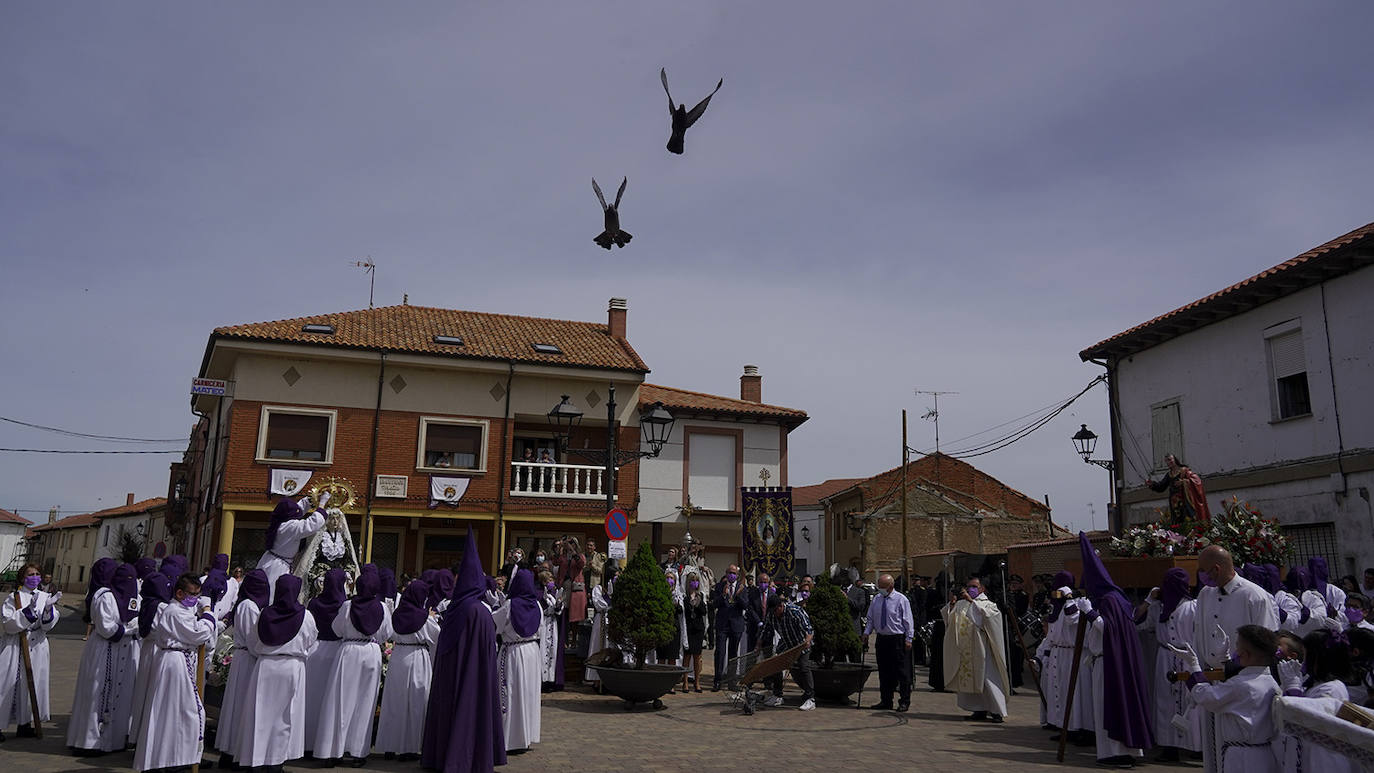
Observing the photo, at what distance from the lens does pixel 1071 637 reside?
422 inches

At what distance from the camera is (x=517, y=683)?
29.6ft

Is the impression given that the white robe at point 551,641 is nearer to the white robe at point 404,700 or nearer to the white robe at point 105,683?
the white robe at point 404,700

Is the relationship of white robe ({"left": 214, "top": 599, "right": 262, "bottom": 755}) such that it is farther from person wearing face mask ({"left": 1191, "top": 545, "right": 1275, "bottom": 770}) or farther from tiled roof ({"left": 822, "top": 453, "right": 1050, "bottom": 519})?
tiled roof ({"left": 822, "top": 453, "right": 1050, "bottom": 519})

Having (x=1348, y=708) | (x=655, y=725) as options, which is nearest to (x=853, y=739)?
(x=655, y=725)

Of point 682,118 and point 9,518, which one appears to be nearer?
point 682,118

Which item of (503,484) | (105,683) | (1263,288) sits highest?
(1263,288)

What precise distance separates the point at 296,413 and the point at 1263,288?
70.6 feet

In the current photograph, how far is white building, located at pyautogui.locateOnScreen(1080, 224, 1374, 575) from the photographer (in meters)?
14.8

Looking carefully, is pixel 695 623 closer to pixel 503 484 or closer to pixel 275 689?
pixel 275 689

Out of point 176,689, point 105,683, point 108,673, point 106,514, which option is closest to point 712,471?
point 108,673

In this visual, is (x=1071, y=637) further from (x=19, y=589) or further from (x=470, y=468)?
(x=470, y=468)

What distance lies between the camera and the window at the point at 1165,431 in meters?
18.8

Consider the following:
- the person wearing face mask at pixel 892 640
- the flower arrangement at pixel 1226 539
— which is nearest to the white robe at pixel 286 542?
the person wearing face mask at pixel 892 640

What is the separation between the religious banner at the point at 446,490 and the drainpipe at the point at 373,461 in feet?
4.92
